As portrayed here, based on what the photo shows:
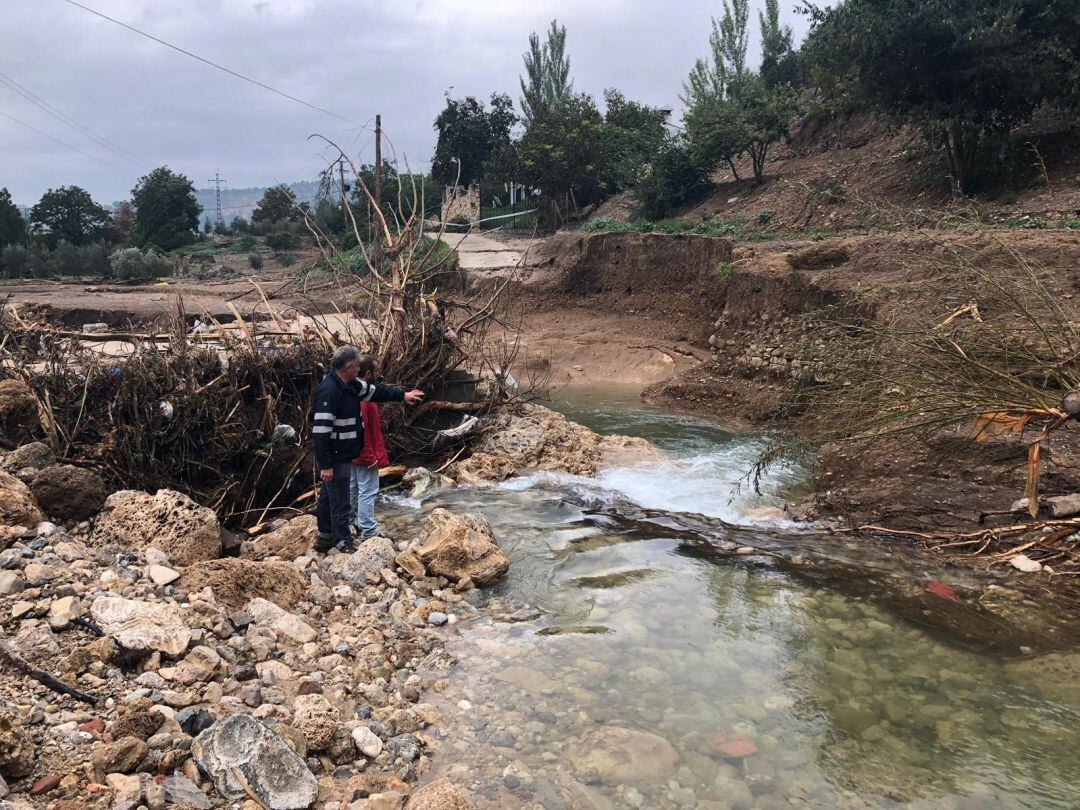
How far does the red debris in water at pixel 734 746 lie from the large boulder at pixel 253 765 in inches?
77.4

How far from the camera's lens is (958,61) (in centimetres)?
1562

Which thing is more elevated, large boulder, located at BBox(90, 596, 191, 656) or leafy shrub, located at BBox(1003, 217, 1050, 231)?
leafy shrub, located at BBox(1003, 217, 1050, 231)

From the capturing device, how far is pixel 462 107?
115 ft

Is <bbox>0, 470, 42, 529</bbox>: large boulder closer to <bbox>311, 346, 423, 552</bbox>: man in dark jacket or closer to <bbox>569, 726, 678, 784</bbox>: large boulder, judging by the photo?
<bbox>311, 346, 423, 552</bbox>: man in dark jacket

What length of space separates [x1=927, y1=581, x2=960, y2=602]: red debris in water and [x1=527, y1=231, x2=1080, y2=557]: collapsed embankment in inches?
42.5

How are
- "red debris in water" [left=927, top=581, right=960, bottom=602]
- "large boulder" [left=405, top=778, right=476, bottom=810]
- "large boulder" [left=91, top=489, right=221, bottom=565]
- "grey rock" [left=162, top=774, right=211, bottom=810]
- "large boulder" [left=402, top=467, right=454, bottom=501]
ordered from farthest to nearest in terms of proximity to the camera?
1. "large boulder" [left=402, top=467, right=454, bottom=501]
2. "large boulder" [left=91, top=489, right=221, bottom=565]
3. "red debris in water" [left=927, top=581, right=960, bottom=602]
4. "large boulder" [left=405, top=778, right=476, bottom=810]
5. "grey rock" [left=162, top=774, right=211, bottom=810]

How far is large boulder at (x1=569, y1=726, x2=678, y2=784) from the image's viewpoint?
3510 millimetres

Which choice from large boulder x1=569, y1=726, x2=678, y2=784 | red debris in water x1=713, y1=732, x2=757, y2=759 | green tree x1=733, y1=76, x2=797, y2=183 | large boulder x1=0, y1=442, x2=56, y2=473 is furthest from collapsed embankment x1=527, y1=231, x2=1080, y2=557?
green tree x1=733, y1=76, x2=797, y2=183

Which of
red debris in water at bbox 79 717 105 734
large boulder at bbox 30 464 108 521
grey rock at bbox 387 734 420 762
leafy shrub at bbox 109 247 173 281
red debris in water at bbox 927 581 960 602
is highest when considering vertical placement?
leafy shrub at bbox 109 247 173 281

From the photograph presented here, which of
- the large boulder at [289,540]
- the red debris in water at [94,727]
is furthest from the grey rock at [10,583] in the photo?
the large boulder at [289,540]

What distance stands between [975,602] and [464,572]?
3.68m

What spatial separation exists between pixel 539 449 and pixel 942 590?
5.13 m

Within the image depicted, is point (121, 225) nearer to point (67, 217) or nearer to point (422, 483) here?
point (67, 217)

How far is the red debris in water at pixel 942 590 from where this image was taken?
5242 millimetres
